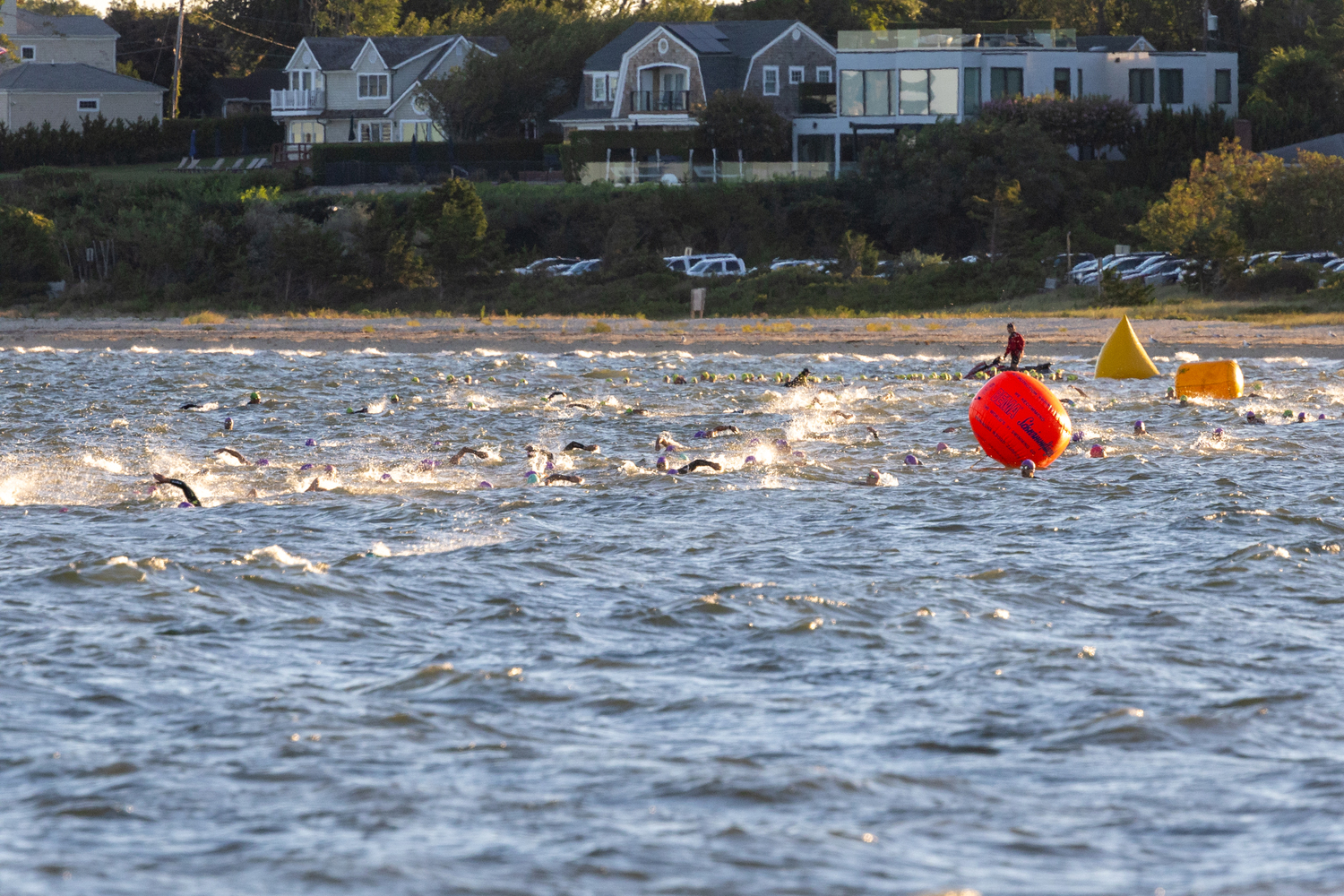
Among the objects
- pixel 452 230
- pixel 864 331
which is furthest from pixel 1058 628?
pixel 452 230

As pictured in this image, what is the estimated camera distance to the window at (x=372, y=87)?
79981 mm

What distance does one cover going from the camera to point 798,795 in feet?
22.6

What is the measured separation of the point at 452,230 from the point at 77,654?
4084cm

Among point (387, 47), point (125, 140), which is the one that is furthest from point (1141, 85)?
point (125, 140)

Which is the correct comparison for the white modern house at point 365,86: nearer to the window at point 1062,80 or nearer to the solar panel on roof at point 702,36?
the solar panel on roof at point 702,36

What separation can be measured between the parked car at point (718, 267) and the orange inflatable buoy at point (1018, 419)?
113 ft

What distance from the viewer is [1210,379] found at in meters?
22.7

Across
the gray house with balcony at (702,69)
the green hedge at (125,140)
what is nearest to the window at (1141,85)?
the gray house with balcony at (702,69)

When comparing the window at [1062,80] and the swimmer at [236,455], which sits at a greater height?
the window at [1062,80]

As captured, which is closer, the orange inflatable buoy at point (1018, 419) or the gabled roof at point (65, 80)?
the orange inflatable buoy at point (1018, 419)

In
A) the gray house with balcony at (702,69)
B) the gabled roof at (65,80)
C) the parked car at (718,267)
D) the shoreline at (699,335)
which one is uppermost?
the gabled roof at (65,80)

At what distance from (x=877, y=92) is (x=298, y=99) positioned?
32223 mm

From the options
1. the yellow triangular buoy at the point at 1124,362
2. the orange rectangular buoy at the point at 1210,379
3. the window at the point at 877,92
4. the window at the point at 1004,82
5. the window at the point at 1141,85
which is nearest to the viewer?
the orange rectangular buoy at the point at 1210,379

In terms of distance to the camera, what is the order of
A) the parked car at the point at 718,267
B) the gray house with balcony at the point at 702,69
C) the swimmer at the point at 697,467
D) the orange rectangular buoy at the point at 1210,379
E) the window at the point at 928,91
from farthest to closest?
the gray house with balcony at the point at 702,69
the window at the point at 928,91
the parked car at the point at 718,267
the orange rectangular buoy at the point at 1210,379
the swimmer at the point at 697,467
